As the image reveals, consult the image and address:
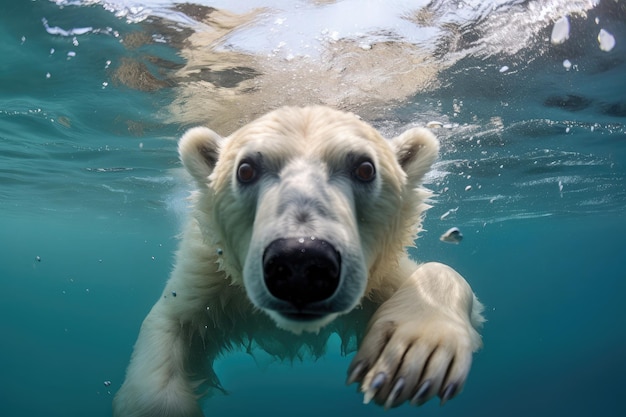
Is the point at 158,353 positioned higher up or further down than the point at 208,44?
further down

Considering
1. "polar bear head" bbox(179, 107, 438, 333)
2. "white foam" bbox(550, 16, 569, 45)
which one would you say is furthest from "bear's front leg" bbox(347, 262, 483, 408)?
"white foam" bbox(550, 16, 569, 45)

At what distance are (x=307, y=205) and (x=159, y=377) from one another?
2.05m

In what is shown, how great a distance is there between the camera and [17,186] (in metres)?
21.1

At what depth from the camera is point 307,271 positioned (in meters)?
2.48

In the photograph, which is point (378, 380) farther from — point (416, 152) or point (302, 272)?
point (416, 152)

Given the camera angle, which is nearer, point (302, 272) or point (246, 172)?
point (302, 272)

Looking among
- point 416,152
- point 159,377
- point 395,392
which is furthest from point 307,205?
point 159,377

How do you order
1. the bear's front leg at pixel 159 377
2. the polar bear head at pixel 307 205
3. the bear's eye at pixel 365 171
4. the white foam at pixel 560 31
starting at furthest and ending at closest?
the white foam at pixel 560 31
the bear's front leg at pixel 159 377
the bear's eye at pixel 365 171
the polar bear head at pixel 307 205

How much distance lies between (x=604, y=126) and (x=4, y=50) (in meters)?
12.4

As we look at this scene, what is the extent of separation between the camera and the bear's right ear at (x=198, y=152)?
4.19 meters

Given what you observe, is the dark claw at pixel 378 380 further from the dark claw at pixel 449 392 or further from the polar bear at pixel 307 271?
the dark claw at pixel 449 392

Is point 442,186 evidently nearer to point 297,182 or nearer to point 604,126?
point 604,126

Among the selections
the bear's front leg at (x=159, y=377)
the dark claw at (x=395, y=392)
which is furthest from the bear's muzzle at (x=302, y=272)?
the bear's front leg at (x=159, y=377)

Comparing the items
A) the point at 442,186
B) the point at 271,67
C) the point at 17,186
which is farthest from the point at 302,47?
the point at 17,186
